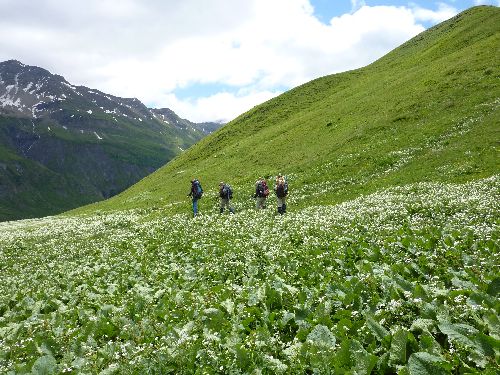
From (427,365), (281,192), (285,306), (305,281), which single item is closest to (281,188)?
(281,192)

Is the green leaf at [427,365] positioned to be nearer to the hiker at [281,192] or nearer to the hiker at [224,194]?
the hiker at [281,192]

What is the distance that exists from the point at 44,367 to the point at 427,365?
19.6 feet

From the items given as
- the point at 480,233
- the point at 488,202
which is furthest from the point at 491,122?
the point at 480,233

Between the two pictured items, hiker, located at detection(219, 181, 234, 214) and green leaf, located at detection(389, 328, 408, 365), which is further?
hiker, located at detection(219, 181, 234, 214)

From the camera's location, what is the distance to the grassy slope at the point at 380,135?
120 ft

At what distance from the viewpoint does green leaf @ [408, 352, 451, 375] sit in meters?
4.95

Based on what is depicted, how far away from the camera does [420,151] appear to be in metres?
39.9

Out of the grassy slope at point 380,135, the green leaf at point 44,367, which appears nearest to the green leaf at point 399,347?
the green leaf at point 44,367

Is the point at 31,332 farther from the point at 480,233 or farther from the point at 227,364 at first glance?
the point at 480,233

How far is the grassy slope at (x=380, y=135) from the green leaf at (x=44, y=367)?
29003 millimetres

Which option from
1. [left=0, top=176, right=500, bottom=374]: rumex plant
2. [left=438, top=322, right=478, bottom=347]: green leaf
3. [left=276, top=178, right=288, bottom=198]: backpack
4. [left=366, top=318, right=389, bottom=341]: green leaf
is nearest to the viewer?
[left=438, top=322, right=478, bottom=347]: green leaf

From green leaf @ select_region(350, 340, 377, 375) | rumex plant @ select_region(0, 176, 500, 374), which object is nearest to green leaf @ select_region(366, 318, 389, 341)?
rumex plant @ select_region(0, 176, 500, 374)

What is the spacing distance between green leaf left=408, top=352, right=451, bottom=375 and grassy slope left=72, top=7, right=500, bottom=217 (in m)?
28.3

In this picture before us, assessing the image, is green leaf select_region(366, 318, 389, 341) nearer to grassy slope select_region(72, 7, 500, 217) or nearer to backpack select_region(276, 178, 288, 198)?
backpack select_region(276, 178, 288, 198)
